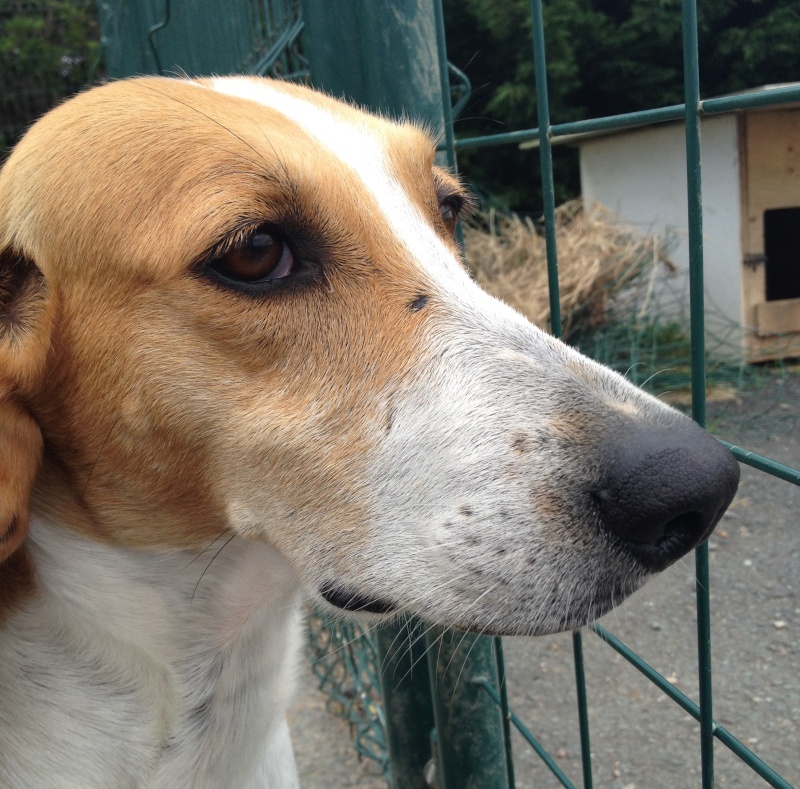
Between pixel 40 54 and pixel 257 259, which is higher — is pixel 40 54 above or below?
above

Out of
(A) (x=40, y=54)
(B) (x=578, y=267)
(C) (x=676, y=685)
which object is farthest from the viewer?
(A) (x=40, y=54)

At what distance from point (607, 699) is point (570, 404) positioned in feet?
8.28

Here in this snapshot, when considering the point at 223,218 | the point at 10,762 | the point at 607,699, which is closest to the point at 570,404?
the point at 223,218

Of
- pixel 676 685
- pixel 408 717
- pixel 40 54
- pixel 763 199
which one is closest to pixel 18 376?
pixel 408 717

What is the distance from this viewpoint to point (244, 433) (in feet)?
4.57

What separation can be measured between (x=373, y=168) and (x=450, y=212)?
0.40 m

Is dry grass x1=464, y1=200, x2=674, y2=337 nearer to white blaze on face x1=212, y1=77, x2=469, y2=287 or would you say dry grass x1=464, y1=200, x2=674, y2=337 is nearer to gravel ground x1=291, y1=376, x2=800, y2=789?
gravel ground x1=291, y1=376, x2=800, y2=789

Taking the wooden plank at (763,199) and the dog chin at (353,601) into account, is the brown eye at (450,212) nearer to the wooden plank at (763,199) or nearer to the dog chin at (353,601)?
the dog chin at (353,601)

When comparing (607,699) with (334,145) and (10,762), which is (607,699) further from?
(334,145)

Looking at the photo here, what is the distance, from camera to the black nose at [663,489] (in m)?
1.12

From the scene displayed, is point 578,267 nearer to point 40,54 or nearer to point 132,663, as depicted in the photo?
point 132,663

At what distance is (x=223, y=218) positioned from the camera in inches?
52.9

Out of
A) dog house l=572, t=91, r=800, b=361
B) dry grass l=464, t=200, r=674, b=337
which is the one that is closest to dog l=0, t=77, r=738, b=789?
dry grass l=464, t=200, r=674, b=337

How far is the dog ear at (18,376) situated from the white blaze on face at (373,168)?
57 centimetres
